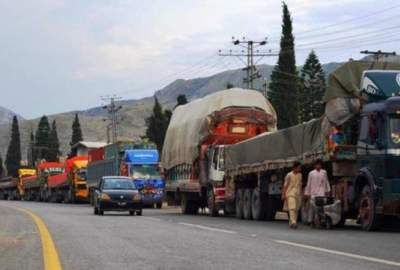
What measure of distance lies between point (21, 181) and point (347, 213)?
239ft

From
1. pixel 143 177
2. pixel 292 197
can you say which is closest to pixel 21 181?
pixel 143 177

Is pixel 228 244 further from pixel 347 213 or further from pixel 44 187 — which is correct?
pixel 44 187

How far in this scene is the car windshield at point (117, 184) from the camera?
31.5 metres

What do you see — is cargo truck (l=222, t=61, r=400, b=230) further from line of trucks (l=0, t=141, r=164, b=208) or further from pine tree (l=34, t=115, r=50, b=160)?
pine tree (l=34, t=115, r=50, b=160)

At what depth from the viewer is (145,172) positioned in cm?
4509

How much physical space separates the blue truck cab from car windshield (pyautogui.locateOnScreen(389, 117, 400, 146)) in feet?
87.3

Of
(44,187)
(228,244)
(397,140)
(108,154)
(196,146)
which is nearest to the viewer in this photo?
(228,244)

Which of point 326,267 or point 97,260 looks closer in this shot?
point 326,267

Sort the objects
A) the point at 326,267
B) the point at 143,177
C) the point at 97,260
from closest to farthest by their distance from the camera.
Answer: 1. the point at 326,267
2. the point at 97,260
3. the point at 143,177

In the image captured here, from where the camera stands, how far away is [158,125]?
10081 cm

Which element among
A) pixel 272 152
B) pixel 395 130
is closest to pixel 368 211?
pixel 395 130

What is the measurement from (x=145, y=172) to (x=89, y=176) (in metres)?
14.3

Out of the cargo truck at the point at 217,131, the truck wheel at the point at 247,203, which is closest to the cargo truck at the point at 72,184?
the cargo truck at the point at 217,131

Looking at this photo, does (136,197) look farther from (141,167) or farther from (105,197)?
(141,167)
